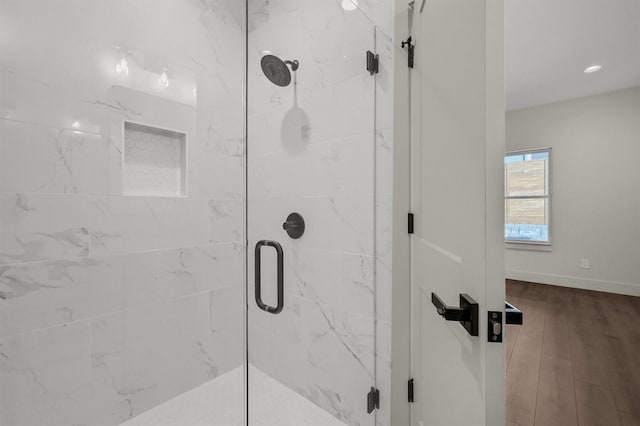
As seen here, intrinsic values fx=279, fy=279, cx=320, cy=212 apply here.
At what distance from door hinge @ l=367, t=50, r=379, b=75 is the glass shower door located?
0.9 inches

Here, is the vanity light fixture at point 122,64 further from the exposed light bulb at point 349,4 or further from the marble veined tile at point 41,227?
the exposed light bulb at point 349,4

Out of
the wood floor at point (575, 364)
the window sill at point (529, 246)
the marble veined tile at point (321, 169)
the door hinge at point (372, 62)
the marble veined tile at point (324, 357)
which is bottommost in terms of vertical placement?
the wood floor at point (575, 364)

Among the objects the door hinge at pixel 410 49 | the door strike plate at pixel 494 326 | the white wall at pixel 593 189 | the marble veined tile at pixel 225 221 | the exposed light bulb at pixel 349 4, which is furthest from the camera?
the white wall at pixel 593 189

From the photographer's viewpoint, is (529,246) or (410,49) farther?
(529,246)

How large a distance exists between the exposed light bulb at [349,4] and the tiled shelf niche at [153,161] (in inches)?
43.4

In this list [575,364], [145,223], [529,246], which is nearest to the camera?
[145,223]

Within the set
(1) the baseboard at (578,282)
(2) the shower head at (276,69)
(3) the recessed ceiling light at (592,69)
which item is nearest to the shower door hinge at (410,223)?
(2) the shower head at (276,69)

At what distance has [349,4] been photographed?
1283mm

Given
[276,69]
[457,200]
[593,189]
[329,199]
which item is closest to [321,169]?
[329,199]

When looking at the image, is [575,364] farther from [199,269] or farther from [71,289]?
[71,289]

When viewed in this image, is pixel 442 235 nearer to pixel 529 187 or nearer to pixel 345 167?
pixel 345 167

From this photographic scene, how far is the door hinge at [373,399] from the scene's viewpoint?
50.3 inches

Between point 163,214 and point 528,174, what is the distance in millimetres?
5122

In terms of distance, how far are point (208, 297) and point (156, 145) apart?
0.96 meters
